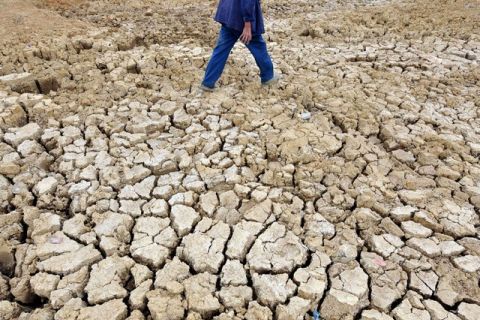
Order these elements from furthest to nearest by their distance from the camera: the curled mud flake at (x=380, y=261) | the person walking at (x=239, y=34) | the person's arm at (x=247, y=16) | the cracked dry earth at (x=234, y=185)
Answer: the person walking at (x=239, y=34) < the person's arm at (x=247, y=16) < the curled mud flake at (x=380, y=261) < the cracked dry earth at (x=234, y=185)

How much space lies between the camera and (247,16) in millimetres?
2625

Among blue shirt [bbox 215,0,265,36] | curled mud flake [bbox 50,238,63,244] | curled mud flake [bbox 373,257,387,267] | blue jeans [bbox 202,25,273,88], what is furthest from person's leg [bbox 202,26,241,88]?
curled mud flake [bbox 373,257,387,267]

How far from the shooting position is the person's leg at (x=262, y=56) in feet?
9.70

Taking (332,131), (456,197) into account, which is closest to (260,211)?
(332,131)

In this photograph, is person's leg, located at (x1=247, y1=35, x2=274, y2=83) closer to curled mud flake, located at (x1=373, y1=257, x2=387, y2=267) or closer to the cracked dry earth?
the cracked dry earth

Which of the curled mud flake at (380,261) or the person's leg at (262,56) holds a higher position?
the person's leg at (262,56)

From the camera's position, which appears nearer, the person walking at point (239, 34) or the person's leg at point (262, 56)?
the person walking at point (239, 34)

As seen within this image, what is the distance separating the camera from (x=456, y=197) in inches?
87.0

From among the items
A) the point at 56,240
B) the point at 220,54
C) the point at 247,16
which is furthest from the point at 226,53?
the point at 56,240

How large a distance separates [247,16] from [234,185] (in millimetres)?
1374

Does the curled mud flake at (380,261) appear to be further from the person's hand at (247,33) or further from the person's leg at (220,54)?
the person's leg at (220,54)

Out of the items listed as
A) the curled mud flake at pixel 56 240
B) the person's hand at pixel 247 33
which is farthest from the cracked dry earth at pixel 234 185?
the person's hand at pixel 247 33

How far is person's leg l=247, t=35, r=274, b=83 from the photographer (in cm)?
296

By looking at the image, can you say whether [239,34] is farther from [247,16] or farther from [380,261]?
[380,261]
